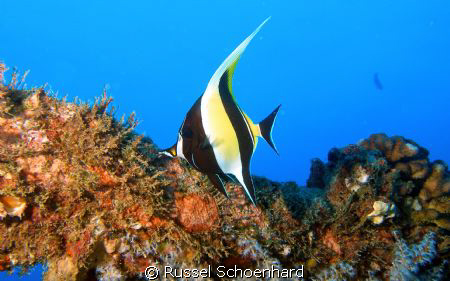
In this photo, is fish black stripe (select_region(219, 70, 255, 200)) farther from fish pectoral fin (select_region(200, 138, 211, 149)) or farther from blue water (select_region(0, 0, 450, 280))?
blue water (select_region(0, 0, 450, 280))

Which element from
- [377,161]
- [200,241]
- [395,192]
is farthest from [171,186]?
[395,192]

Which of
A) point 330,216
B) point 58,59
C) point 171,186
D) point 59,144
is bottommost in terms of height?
point 330,216

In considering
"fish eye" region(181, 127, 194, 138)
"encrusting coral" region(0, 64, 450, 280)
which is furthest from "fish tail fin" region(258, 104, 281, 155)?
"encrusting coral" region(0, 64, 450, 280)

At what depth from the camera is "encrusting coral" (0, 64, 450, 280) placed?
2.36 m

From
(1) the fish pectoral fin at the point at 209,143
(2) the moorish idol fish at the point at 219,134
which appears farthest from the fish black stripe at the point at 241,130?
(1) the fish pectoral fin at the point at 209,143

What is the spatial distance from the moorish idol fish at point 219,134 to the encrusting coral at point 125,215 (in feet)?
3.36

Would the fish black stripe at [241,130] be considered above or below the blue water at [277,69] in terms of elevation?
below

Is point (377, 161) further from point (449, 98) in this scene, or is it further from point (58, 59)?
point (58, 59)

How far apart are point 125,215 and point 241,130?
4.77 feet

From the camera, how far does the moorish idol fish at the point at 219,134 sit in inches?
59.6

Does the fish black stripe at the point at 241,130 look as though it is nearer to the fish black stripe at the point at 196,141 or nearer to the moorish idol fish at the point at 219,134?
the moorish idol fish at the point at 219,134

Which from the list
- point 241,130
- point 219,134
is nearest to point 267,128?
point 241,130

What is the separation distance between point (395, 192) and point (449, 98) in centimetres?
15919

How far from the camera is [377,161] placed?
3850 mm
